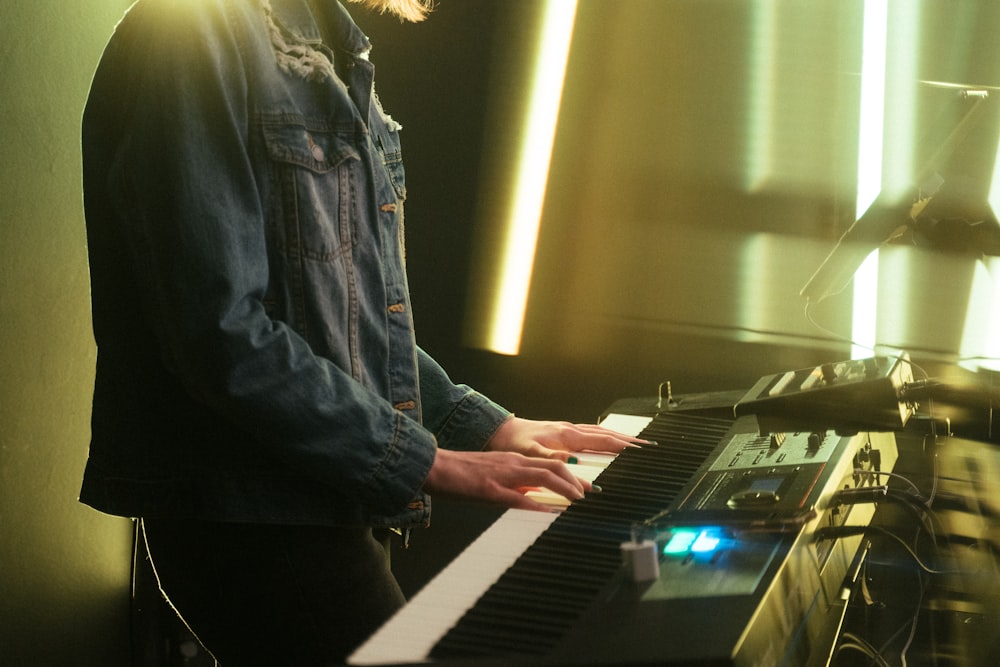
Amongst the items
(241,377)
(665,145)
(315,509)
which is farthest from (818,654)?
(665,145)

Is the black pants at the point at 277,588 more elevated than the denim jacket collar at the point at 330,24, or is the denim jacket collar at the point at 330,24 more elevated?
the denim jacket collar at the point at 330,24

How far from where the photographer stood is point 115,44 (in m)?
1.15

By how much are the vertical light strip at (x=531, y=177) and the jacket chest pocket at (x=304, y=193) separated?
4.75 ft

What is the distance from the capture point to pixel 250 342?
3.43 feet

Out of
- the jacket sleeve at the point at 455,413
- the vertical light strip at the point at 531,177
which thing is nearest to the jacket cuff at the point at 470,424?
the jacket sleeve at the point at 455,413

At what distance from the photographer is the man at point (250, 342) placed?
3.42 ft

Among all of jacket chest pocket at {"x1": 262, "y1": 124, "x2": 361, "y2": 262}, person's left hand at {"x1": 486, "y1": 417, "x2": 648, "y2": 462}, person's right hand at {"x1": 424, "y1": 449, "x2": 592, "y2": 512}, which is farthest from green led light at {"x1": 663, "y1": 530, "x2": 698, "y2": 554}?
jacket chest pocket at {"x1": 262, "y1": 124, "x2": 361, "y2": 262}

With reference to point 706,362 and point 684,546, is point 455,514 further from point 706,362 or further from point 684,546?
point 684,546

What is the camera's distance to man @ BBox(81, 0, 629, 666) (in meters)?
1.04

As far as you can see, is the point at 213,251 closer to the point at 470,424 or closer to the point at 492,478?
the point at 492,478

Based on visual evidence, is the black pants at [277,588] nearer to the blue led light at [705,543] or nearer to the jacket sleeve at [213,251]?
the jacket sleeve at [213,251]

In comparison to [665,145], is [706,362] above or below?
below

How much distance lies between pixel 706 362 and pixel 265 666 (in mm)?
1588

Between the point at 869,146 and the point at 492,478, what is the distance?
1569mm
